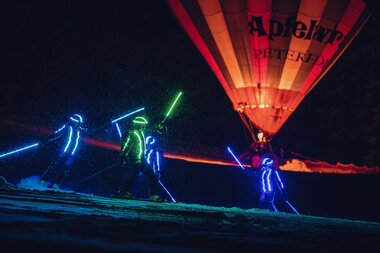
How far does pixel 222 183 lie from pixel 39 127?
21.6ft

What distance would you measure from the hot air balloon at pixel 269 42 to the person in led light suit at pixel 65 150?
7512mm

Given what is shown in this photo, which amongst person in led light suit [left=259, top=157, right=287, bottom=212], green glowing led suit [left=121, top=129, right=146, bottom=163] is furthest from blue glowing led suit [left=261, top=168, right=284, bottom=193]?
green glowing led suit [left=121, top=129, right=146, bottom=163]

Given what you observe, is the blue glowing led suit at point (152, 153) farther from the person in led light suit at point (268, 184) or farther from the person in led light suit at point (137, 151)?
the person in led light suit at point (268, 184)

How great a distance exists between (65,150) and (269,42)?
9.20 metres

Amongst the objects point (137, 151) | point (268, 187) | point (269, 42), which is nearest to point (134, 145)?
point (137, 151)

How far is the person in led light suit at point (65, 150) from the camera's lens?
8672mm

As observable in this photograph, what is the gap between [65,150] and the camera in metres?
8.80

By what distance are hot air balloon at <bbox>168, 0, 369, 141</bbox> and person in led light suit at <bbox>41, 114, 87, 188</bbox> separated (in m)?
7.51

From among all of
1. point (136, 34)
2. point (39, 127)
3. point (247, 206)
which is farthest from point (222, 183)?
point (136, 34)

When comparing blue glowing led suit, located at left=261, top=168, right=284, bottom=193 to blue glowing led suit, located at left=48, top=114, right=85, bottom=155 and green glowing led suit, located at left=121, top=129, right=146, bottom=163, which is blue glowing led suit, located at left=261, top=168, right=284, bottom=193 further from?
blue glowing led suit, located at left=48, top=114, right=85, bottom=155

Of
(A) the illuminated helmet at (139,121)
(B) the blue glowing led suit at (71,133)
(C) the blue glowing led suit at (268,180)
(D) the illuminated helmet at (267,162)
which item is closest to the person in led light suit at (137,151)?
(A) the illuminated helmet at (139,121)

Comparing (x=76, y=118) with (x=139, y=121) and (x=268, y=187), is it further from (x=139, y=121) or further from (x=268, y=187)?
(x=268, y=187)

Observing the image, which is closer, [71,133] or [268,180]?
[71,133]

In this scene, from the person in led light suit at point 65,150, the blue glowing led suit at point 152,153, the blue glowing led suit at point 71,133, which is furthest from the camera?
the blue glowing led suit at point 152,153
